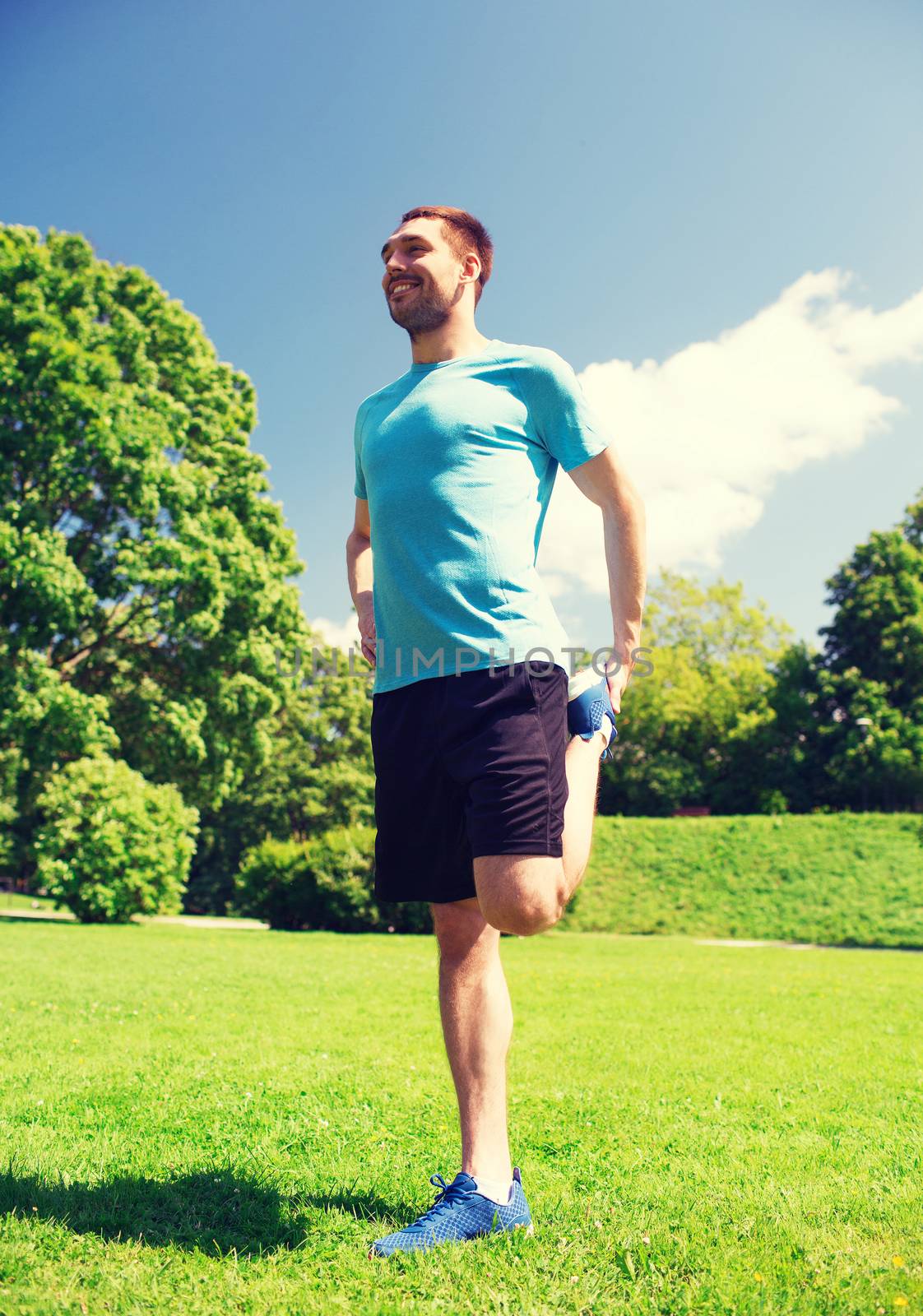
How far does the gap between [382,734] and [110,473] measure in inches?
733

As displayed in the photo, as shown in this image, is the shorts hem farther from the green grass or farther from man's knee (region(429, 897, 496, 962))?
the green grass

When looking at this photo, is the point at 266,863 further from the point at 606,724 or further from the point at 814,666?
the point at 814,666

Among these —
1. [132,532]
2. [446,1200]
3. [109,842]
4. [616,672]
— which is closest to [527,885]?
[616,672]

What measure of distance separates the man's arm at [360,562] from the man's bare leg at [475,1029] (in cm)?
103

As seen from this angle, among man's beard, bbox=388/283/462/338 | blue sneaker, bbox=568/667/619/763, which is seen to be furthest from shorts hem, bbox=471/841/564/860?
man's beard, bbox=388/283/462/338

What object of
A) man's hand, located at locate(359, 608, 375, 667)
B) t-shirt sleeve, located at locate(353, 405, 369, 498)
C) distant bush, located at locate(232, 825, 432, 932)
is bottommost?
distant bush, located at locate(232, 825, 432, 932)

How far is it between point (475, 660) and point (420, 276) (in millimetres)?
1194

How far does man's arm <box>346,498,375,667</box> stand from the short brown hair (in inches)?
32.4

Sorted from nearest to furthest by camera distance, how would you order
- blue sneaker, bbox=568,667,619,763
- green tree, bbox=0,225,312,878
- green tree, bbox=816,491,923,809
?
blue sneaker, bbox=568,667,619,763, green tree, bbox=0,225,312,878, green tree, bbox=816,491,923,809

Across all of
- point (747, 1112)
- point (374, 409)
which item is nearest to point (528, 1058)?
point (747, 1112)

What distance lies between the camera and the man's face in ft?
9.40

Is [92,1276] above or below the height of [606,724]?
below

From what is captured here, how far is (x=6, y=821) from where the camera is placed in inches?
1368

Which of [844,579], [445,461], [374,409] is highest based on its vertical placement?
[844,579]
